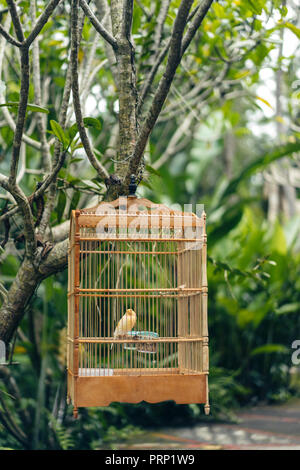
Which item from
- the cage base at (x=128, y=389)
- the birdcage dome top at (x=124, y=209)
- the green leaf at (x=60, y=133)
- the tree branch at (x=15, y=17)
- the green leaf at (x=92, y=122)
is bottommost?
the cage base at (x=128, y=389)

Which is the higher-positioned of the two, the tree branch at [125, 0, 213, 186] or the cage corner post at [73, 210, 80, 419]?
the tree branch at [125, 0, 213, 186]

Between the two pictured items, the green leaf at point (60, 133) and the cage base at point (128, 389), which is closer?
the cage base at point (128, 389)

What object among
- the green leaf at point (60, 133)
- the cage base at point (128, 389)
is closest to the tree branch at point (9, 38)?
the green leaf at point (60, 133)

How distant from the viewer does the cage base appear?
93.8 inches

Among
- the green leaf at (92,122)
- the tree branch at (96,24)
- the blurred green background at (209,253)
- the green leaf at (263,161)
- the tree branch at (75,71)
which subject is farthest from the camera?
the green leaf at (263,161)

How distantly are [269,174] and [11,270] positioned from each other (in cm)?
491

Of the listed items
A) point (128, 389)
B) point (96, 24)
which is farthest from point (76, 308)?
point (96, 24)

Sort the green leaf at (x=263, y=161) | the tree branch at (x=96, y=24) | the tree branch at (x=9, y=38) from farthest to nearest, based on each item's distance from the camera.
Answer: the green leaf at (x=263, y=161) < the tree branch at (x=96, y=24) < the tree branch at (x=9, y=38)

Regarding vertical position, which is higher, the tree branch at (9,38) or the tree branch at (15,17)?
the tree branch at (15,17)

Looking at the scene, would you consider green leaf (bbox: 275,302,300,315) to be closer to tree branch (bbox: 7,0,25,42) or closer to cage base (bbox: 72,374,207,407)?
cage base (bbox: 72,374,207,407)

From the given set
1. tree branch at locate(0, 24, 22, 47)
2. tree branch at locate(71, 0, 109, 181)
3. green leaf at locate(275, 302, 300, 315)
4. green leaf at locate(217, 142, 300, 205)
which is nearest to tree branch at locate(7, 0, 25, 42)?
tree branch at locate(0, 24, 22, 47)

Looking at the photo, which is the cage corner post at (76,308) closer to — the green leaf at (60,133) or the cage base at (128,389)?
the cage base at (128,389)

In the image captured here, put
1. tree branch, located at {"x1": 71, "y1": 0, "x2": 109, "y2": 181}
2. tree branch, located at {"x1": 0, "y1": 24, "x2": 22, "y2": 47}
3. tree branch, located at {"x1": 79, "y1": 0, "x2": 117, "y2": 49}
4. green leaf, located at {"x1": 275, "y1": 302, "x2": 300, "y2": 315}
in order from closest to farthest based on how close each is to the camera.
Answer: tree branch, located at {"x1": 0, "y1": 24, "x2": 22, "y2": 47}
tree branch, located at {"x1": 71, "y1": 0, "x2": 109, "y2": 181}
tree branch, located at {"x1": 79, "y1": 0, "x2": 117, "y2": 49}
green leaf, located at {"x1": 275, "y1": 302, "x2": 300, "y2": 315}

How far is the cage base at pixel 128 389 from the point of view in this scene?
7.82 ft
